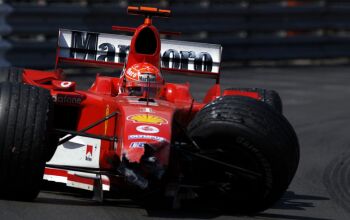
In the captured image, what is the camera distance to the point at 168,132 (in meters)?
7.48

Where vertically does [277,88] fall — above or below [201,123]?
below

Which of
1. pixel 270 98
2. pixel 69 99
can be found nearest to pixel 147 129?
pixel 69 99

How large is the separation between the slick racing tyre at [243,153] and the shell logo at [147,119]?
0.78 feet

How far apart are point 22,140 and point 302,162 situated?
4.16 m

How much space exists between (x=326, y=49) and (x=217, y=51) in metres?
9.88

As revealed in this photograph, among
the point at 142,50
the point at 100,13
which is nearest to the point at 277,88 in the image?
the point at 100,13

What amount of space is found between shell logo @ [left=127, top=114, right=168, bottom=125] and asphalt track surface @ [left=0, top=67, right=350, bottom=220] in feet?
2.22

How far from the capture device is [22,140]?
721 cm

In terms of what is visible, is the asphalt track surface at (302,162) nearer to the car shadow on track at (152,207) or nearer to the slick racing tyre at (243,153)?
the car shadow on track at (152,207)

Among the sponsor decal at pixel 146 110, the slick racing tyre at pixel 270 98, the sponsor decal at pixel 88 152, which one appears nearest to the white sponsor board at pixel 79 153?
the sponsor decal at pixel 88 152

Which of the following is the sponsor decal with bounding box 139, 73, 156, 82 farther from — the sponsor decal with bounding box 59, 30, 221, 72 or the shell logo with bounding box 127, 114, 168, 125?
the sponsor decal with bounding box 59, 30, 221, 72

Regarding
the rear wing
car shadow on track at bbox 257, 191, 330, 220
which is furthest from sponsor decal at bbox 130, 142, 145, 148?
the rear wing

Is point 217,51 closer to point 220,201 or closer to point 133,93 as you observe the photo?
point 133,93

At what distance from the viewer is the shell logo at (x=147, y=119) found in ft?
24.8
